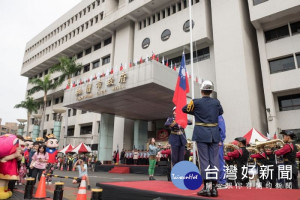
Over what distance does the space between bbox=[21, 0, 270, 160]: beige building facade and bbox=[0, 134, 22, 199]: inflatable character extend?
10.6 metres

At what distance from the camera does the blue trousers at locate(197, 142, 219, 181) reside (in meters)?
3.92

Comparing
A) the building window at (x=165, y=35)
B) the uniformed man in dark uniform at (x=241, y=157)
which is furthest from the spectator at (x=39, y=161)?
the building window at (x=165, y=35)

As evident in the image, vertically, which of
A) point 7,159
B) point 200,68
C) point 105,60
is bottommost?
point 7,159

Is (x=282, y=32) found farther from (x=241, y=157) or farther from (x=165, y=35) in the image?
(x=241, y=157)

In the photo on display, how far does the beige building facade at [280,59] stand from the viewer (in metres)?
18.2

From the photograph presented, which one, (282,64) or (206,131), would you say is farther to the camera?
(282,64)

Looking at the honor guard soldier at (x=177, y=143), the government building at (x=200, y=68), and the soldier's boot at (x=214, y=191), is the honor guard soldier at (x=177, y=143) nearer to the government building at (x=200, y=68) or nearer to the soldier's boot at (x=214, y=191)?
the soldier's boot at (x=214, y=191)

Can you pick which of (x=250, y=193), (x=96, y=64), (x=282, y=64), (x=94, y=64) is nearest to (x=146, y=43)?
(x=96, y=64)

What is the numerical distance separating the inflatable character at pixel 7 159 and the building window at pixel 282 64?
2048 cm

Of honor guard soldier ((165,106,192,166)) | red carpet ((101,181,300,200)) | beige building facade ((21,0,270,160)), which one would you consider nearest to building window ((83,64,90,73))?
beige building facade ((21,0,270,160))

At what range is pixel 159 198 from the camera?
3709 mm

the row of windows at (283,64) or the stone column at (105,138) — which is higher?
the row of windows at (283,64)

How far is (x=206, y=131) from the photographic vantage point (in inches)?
163
